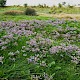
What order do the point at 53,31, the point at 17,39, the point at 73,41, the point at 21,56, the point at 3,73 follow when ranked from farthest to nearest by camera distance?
1. the point at 53,31
2. the point at 73,41
3. the point at 17,39
4. the point at 21,56
5. the point at 3,73

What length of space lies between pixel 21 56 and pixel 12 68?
0.85m

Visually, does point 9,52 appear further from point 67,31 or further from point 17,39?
point 67,31

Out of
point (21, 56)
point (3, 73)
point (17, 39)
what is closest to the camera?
point (3, 73)

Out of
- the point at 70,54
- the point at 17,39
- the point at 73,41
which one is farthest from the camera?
the point at 73,41

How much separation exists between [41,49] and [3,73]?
1.74 metres

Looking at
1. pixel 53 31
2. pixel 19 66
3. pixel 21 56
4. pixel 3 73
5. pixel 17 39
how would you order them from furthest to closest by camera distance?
pixel 53 31, pixel 17 39, pixel 21 56, pixel 19 66, pixel 3 73

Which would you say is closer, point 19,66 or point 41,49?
point 19,66

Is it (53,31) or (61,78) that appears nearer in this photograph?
(61,78)

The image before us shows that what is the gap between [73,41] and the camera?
7996 mm

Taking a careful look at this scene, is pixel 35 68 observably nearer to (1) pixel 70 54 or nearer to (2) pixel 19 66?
(2) pixel 19 66

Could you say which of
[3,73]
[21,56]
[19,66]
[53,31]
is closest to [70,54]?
[21,56]

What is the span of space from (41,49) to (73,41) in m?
1.84

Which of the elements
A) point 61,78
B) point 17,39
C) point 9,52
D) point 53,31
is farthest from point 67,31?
point 61,78

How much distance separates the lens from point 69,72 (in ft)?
17.5
